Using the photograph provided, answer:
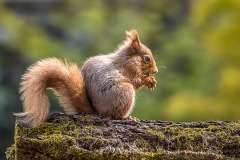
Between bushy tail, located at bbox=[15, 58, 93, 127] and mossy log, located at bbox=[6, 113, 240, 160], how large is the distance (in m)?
0.07

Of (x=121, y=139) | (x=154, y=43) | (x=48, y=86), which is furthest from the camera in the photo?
(x=154, y=43)

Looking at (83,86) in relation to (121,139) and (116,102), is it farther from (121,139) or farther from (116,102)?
(121,139)

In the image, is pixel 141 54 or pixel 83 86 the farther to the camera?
pixel 141 54

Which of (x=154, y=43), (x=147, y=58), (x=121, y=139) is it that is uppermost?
(x=154, y=43)

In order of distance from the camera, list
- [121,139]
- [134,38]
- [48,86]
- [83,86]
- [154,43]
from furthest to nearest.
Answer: [154,43], [134,38], [83,86], [48,86], [121,139]

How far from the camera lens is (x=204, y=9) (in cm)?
1016

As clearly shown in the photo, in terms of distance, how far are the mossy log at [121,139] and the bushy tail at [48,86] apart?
7 cm

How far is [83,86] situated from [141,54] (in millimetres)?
564

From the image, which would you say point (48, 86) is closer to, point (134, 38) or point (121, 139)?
point (121, 139)

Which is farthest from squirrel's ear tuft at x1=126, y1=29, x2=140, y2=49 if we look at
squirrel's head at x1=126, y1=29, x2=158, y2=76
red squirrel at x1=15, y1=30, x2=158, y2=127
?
red squirrel at x1=15, y1=30, x2=158, y2=127

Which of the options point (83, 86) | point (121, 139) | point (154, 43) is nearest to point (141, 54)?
point (83, 86)

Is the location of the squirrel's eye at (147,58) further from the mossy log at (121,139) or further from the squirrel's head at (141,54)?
the mossy log at (121,139)

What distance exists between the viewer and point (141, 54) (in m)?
4.61

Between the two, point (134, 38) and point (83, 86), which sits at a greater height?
point (134, 38)
